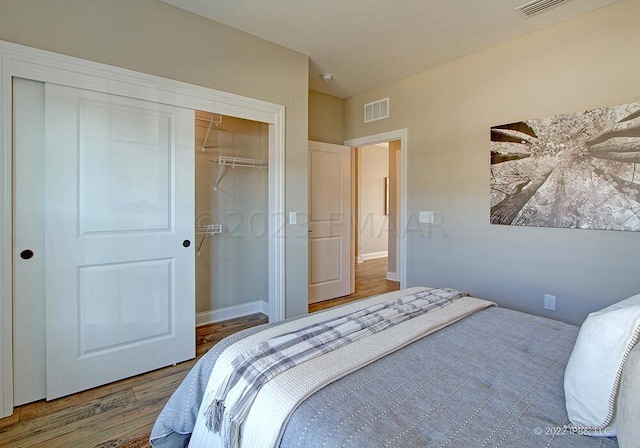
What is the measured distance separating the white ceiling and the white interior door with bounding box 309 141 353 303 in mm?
1130

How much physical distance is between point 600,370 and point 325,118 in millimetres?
3771

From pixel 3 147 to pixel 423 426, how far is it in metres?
2.45

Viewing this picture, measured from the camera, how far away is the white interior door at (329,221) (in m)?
3.94

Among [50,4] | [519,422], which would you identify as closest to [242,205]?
[50,4]

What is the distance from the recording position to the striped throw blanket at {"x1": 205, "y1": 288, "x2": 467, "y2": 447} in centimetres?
101

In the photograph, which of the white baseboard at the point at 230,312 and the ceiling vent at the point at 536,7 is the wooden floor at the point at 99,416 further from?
the ceiling vent at the point at 536,7

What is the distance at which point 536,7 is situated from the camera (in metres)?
2.31

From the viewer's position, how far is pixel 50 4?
192 cm

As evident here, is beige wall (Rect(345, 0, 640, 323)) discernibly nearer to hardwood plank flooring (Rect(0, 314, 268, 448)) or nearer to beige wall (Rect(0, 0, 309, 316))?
beige wall (Rect(0, 0, 309, 316))

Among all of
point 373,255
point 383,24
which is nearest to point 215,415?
point 383,24

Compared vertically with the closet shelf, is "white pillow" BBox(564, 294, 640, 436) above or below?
below

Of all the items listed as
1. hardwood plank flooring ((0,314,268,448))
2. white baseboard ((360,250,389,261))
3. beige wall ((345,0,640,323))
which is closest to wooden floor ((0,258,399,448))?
hardwood plank flooring ((0,314,268,448))

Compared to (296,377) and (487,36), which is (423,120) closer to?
(487,36)

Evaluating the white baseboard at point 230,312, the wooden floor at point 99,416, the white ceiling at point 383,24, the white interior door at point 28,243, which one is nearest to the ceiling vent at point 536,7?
the white ceiling at point 383,24
